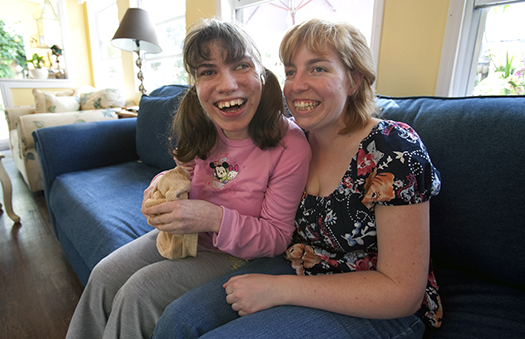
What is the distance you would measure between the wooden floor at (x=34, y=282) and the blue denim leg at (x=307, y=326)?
107cm

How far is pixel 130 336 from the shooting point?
0.74 meters

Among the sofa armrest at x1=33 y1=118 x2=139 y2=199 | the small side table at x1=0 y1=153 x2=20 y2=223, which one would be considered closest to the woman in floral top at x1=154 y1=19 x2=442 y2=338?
the sofa armrest at x1=33 y1=118 x2=139 y2=199

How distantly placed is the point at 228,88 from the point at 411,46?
1.00 meters

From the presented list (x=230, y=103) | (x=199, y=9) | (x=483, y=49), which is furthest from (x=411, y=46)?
(x=199, y=9)

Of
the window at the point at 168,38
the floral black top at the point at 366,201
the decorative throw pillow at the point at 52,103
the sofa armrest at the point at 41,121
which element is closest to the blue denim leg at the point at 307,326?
the floral black top at the point at 366,201

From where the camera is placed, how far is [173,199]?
0.80 metres

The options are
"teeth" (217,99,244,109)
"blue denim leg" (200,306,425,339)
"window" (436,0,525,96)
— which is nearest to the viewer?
"blue denim leg" (200,306,425,339)

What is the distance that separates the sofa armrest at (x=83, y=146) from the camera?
170cm

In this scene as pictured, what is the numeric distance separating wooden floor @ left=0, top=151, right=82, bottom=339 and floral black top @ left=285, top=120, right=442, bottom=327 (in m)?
1.19

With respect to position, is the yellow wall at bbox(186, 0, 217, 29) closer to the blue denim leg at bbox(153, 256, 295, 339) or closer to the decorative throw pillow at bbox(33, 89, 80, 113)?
the decorative throw pillow at bbox(33, 89, 80, 113)

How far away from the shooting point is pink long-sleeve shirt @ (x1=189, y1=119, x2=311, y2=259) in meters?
0.78

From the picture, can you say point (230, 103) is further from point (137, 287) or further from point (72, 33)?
point (72, 33)

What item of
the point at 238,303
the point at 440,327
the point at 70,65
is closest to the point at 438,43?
the point at 440,327

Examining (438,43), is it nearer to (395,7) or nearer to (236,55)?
(395,7)
